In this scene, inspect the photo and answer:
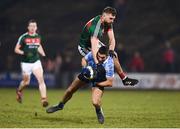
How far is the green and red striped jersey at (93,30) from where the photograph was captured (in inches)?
498

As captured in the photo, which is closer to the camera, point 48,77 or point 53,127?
point 53,127

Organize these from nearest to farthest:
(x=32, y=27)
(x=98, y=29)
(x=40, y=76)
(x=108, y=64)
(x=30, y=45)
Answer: (x=108, y=64), (x=98, y=29), (x=40, y=76), (x=32, y=27), (x=30, y=45)

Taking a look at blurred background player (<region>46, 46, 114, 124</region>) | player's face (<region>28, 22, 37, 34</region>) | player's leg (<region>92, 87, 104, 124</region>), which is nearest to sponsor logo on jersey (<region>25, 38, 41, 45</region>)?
player's face (<region>28, 22, 37, 34</region>)

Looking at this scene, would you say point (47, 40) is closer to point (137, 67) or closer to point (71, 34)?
point (71, 34)

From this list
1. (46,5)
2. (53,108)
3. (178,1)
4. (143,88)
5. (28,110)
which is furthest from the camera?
(46,5)

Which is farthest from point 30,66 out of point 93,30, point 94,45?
point 94,45

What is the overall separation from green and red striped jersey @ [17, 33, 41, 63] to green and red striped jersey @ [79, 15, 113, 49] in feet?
13.6

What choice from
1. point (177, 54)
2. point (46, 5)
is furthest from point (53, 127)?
point (46, 5)

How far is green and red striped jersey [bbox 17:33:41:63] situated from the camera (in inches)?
677

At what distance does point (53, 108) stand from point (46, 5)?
2569 cm

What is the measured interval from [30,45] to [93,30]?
490 cm

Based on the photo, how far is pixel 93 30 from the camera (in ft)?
41.5

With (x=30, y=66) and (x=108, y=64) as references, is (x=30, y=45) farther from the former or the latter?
(x=108, y=64)

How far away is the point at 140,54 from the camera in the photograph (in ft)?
109
